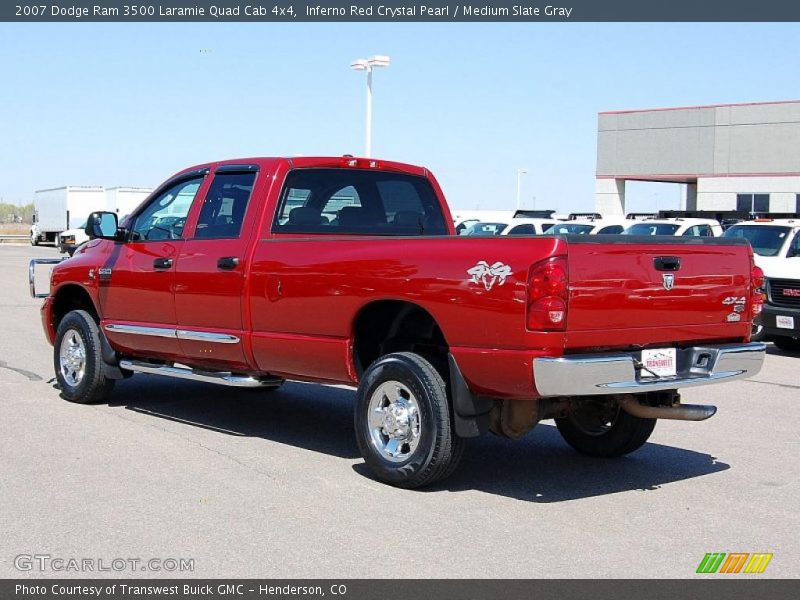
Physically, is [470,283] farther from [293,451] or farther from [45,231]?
[45,231]

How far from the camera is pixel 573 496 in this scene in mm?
6734

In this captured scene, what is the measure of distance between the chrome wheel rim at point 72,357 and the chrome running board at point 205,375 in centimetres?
44

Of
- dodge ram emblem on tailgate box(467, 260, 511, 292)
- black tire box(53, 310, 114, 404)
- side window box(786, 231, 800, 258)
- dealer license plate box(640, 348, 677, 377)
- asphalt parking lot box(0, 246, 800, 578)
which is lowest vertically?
asphalt parking lot box(0, 246, 800, 578)

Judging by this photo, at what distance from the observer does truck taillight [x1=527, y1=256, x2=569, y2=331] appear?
19.7ft

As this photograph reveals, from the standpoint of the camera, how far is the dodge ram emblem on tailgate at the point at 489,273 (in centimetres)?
616

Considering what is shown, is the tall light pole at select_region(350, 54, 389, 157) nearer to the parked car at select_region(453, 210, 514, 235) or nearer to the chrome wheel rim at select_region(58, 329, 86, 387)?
the parked car at select_region(453, 210, 514, 235)

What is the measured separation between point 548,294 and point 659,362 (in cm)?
95

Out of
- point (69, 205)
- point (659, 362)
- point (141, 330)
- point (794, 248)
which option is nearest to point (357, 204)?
point (141, 330)

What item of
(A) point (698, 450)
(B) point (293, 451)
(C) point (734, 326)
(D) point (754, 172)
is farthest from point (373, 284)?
(D) point (754, 172)

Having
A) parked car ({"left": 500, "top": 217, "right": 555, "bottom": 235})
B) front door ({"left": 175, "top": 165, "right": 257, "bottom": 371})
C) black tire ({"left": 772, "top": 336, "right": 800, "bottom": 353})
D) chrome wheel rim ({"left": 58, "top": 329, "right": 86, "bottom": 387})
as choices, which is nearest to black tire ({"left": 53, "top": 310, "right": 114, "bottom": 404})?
chrome wheel rim ({"left": 58, "top": 329, "right": 86, "bottom": 387})

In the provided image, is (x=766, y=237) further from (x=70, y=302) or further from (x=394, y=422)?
(x=394, y=422)

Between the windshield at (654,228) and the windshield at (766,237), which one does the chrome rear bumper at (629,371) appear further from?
the windshield at (654,228)

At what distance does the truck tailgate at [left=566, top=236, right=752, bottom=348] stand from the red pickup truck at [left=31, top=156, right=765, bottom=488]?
0.04 ft

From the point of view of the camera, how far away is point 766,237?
1633cm
